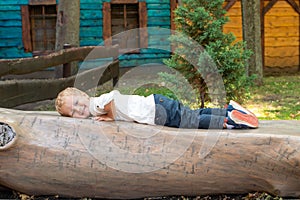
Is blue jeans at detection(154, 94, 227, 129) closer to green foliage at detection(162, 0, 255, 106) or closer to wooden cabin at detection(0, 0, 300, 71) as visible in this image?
green foliage at detection(162, 0, 255, 106)

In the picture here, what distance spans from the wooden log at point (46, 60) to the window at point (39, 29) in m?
3.94

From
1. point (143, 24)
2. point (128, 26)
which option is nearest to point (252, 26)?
point (143, 24)

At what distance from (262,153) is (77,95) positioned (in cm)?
170

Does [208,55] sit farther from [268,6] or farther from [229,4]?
[268,6]

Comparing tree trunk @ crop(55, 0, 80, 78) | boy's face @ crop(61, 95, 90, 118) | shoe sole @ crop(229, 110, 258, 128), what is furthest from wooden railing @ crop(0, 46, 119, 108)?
shoe sole @ crop(229, 110, 258, 128)

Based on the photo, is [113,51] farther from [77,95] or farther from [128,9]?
[77,95]

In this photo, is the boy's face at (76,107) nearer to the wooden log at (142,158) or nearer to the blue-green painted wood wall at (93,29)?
A: the wooden log at (142,158)

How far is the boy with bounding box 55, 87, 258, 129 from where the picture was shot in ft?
13.0

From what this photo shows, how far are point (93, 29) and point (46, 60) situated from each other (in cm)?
663

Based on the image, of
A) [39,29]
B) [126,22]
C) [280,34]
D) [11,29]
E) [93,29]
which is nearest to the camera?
[11,29]

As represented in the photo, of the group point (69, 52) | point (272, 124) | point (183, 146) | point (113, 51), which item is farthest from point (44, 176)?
point (113, 51)

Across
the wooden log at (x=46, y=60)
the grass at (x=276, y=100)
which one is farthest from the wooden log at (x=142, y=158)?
the grass at (x=276, y=100)

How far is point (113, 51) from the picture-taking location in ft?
35.4

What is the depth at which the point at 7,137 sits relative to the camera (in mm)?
3770
